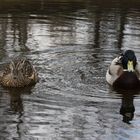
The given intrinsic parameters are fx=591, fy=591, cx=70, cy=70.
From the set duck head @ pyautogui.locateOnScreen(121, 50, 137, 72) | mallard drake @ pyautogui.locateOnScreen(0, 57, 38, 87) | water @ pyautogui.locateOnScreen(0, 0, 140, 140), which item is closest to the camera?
water @ pyautogui.locateOnScreen(0, 0, 140, 140)

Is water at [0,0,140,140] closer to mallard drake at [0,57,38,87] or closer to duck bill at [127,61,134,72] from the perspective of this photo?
mallard drake at [0,57,38,87]

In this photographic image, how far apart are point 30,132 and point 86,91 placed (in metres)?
2.71

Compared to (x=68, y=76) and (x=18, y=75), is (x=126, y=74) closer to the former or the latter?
→ (x=68, y=76)

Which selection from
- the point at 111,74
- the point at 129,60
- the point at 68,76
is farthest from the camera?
the point at 68,76

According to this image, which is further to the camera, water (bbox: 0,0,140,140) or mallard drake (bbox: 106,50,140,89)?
mallard drake (bbox: 106,50,140,89)

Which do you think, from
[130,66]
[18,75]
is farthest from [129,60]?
[18,75]

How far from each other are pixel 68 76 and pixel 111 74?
0.94 m

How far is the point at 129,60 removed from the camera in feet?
41.2

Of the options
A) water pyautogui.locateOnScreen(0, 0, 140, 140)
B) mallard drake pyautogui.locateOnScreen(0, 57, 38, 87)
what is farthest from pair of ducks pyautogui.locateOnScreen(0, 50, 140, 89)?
water pyautogui.locateOnScreen(0, 0, 140, 140)

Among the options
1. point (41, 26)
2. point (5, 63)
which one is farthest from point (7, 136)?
point (41, 26)

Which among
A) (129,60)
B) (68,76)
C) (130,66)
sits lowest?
(68,76)

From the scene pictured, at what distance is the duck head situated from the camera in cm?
1252

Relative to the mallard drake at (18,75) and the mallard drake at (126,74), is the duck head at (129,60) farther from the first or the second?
the mallard drake at (18,75)

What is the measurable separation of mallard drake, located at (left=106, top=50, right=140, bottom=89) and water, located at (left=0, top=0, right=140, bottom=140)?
23cm
